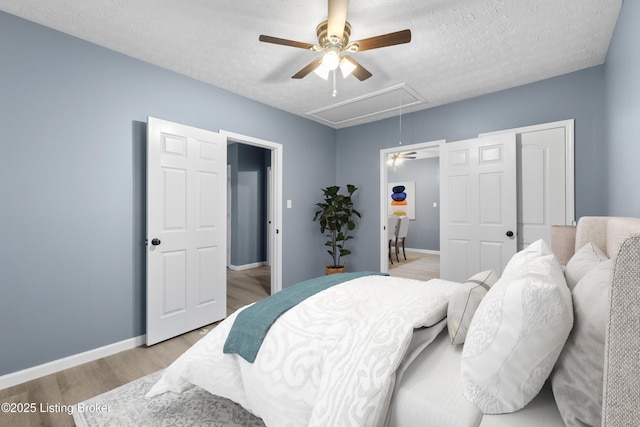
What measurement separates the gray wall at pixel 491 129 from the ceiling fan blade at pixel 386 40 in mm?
2043

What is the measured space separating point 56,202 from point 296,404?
2.33m

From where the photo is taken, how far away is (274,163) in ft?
13.0

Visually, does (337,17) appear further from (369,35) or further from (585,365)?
(585,365)

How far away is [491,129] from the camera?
11.1 ft

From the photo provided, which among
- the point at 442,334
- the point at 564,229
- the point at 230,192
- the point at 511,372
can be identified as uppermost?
the point at 230,192

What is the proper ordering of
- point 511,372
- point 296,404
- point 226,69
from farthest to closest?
point 226,69, point 296,404, point 511,372

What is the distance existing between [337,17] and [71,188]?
7.67 ft

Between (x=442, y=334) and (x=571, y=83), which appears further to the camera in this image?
(x=571, y=83)

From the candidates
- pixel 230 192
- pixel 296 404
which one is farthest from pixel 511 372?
pixel 230 192

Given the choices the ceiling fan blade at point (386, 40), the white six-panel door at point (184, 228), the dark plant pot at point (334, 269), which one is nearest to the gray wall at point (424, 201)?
the dark plant pot at point (334, 269)

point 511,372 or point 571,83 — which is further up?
point 571,83

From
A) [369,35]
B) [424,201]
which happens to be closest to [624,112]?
[369,35]

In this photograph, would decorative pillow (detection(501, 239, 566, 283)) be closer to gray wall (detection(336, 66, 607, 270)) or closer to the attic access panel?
gray wall (detection(336, 66, 607, 270))

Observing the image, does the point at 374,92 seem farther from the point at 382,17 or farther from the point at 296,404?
the point at 296,404
